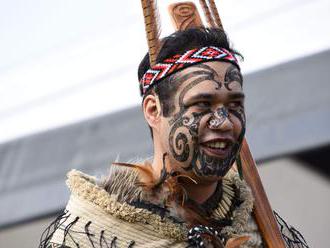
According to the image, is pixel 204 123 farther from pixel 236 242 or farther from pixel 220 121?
pixel 236 242

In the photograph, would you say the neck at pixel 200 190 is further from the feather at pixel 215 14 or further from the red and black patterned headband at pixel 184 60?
the feather at pixel 215 14

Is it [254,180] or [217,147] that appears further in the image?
[254,180]

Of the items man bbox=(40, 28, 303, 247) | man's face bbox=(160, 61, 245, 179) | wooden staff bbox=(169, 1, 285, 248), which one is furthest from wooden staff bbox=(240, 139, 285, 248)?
man's face bbox=(160, 61, 245, 179)

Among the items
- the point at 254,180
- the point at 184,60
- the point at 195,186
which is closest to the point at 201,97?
the point at 184,60

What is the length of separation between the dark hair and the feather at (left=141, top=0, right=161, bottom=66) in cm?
2

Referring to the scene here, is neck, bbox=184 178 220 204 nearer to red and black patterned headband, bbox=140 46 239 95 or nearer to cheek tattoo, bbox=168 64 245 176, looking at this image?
cheek tattoo, bbox=168 64 245 176

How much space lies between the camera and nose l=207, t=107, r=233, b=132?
2.91 meters

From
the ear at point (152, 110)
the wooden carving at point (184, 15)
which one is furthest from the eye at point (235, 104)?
the wooden carving at point (184, 15)

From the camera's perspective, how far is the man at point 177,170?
2.94 meters

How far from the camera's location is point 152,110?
307 centimetres

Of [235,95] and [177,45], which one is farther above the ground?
[177,45]

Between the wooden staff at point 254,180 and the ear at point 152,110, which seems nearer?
the ear at point 152,110

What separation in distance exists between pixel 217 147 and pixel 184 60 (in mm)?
274

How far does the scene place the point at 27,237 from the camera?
711cm
